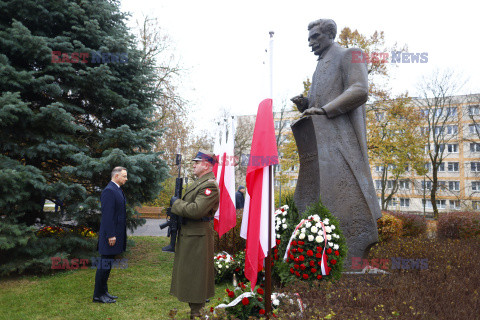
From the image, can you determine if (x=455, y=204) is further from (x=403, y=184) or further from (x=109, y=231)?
(x=109, y=231)

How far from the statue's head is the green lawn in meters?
4.62

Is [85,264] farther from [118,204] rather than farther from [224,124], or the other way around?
[224,124]

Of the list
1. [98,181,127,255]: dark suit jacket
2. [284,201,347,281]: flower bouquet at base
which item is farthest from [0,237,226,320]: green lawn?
[284,201,347,281]: flower bouquet at base

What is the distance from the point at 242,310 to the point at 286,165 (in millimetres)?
18407

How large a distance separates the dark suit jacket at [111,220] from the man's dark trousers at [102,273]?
0.15 metres

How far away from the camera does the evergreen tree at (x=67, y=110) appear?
6.84m

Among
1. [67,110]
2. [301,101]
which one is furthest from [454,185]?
[67,110]

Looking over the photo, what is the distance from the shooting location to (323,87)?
557 cm

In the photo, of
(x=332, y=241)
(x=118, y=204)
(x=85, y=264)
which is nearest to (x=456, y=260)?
(x=332, y=241)

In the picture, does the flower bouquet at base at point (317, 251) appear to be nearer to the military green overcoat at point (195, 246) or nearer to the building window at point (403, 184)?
the military green overcoat at point (195, 246)

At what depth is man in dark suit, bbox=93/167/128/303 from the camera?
5.40m

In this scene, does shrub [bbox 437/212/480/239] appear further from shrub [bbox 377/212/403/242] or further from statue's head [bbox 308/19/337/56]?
statue's head [bbox 308/19/337/56]

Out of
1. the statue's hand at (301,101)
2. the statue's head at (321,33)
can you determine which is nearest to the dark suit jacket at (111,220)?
the statue's hand at (301,101)

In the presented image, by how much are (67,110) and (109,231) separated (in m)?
4.30
